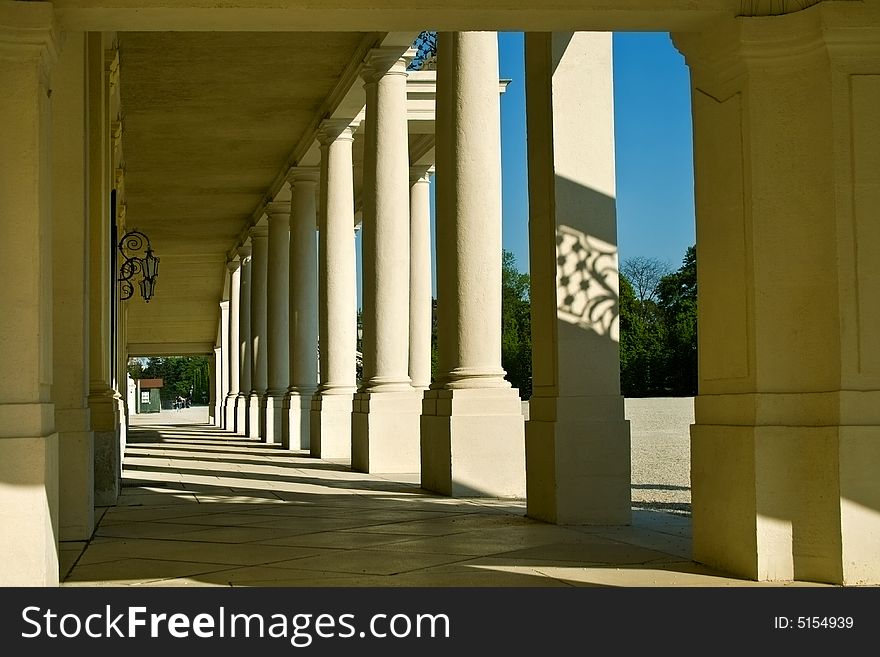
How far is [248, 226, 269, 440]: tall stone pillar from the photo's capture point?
57.7 meters

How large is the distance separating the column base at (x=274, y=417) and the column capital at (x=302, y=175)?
9479 millimetres

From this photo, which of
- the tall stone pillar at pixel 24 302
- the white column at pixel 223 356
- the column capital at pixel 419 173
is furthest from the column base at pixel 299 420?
the white column at pixel 223 356

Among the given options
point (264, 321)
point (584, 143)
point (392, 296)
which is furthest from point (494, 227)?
point (264, 321)

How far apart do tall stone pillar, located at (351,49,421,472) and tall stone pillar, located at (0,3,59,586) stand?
18.5m

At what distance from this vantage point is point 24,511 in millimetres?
11750

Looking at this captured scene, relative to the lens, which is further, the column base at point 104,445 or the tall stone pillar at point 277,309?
the tall stone pillar at point 277,309

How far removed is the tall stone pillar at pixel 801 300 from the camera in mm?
12289

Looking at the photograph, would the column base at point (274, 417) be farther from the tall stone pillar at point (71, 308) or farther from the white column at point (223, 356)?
the white column at point (223, 356)

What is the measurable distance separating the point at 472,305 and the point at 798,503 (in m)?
11.8

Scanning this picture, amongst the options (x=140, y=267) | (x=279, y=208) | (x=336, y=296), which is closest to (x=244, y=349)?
(x=279, y=208)

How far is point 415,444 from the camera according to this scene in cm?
3089

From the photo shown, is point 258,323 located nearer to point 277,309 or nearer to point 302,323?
point 277,309

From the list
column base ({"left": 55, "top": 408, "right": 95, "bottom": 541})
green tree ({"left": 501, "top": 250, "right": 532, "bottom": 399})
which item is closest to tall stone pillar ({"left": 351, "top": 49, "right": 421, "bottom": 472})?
column base ({"left": 55, "top": 408, "right": 95, "bottom": 541})
